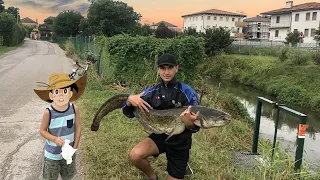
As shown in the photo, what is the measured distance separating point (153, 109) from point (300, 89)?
17.4 meters

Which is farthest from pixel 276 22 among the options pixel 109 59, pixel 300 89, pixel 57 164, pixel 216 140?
pixel 57 164

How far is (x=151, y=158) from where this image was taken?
4.91 meters

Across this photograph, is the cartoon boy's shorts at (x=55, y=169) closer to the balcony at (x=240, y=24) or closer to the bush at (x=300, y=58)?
the bush at (x=300, y=58)

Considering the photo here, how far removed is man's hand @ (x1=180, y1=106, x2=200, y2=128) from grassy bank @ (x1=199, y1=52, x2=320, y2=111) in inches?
597

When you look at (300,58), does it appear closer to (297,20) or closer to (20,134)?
(20,134)

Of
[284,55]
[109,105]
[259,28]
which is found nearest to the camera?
[109,105]

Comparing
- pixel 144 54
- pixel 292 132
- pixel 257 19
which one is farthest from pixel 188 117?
pixel 257 19

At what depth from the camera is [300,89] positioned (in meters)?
19.1

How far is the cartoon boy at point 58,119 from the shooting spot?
10.1 ft

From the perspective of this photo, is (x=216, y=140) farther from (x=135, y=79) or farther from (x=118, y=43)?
(x=118, y=43)

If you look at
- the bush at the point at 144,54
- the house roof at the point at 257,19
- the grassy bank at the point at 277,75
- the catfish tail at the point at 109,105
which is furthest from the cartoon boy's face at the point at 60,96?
the house roof at the point at 257,19

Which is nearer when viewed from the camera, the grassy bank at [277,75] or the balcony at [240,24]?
the grassy bank at [277,75]

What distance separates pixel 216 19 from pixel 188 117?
84.0m

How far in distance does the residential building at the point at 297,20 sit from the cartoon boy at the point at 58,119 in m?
48.9
